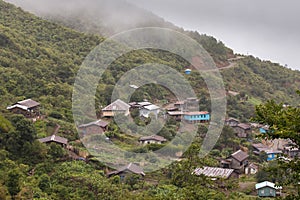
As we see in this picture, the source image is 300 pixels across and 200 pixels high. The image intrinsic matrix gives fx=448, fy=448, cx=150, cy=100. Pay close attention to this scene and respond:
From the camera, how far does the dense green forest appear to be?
1387cm

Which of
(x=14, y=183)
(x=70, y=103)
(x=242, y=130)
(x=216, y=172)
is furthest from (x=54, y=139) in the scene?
(x=242, y=130)

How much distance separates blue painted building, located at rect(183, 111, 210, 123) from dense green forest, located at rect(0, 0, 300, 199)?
5.51ft

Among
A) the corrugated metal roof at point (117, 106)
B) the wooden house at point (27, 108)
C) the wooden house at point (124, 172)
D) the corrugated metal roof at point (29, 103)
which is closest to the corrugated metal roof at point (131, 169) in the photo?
the wooden house at point (124, 172)

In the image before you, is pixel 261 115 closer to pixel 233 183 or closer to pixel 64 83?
pixel 233 183

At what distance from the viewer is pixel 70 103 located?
23.5 meters

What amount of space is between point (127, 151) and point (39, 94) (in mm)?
6554

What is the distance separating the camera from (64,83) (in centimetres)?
2603

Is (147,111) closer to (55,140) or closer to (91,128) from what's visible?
(91,128)

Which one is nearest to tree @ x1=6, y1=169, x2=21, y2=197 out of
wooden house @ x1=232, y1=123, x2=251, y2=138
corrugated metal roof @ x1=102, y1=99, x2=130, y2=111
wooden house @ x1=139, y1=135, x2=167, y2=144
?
wooden house @ x1=139, y1=135, x2=167, y2=144

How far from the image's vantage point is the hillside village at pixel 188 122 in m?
17.1

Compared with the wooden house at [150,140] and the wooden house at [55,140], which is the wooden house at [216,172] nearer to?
the wooden house at [150,140]

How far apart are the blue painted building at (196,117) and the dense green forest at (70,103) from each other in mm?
1679

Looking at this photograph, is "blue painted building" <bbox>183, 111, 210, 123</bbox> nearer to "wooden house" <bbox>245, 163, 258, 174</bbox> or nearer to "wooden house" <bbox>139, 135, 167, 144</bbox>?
"wooden house" <bbox>139, 135, 167, 144</bbox>

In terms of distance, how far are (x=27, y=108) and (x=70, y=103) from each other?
12.0 ft
